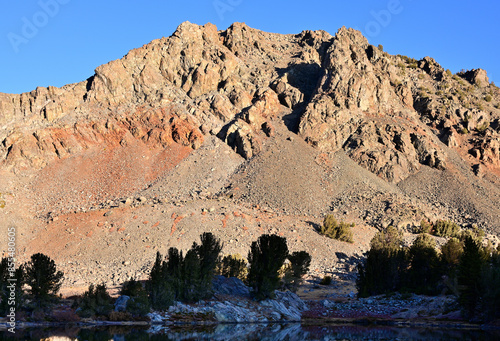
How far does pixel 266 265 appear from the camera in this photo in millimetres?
40188

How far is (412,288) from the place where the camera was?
46812 millimetres

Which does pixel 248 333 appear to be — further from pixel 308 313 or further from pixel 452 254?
pixel 452 254

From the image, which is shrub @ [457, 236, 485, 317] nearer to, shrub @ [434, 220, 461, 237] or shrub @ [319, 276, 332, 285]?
shrub @ [319, 276, 332, 285]

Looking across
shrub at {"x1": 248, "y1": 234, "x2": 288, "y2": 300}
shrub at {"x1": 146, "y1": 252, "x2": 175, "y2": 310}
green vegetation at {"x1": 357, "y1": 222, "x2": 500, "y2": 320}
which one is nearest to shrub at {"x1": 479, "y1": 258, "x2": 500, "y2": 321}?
green vegetation at {"x1": 357, "y1": 222, "x2": 500, "y2": 320}

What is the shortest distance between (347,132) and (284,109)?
13141 mm

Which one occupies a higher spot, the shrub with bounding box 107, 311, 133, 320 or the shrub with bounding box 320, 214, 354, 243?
the shrub with bounding box 320, 214, 354, 243

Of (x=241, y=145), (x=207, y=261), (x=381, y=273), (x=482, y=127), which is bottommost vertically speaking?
(x=381, y=273)

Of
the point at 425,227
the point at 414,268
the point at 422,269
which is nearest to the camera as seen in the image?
the point at 422,269

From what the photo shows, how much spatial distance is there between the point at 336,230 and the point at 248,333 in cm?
3737

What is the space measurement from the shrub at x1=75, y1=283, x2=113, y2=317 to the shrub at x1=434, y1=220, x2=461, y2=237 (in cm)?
4792

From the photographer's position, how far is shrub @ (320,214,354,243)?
64.9 meters

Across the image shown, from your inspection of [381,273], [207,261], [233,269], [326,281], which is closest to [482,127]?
[326,281]

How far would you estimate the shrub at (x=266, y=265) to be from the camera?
129 ft

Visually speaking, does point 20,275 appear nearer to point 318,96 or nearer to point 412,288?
point 412,288
